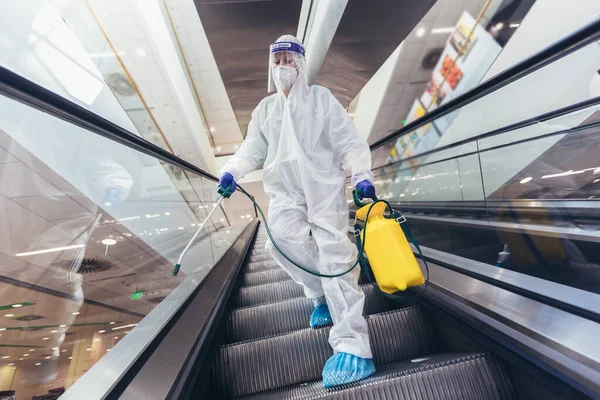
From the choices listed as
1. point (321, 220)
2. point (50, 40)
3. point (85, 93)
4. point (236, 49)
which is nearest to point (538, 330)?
point (321, 220)

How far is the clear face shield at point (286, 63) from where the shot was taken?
6.48ft

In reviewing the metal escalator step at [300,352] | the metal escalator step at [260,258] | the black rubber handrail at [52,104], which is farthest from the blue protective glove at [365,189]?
the metal escalator step at [260,258]

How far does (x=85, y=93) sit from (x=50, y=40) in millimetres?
789

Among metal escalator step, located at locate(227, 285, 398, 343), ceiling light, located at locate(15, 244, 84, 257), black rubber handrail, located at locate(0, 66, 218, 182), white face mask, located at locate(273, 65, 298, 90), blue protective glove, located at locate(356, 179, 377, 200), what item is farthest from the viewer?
metal escalator step, located at locate(227, 285, 398, 343)

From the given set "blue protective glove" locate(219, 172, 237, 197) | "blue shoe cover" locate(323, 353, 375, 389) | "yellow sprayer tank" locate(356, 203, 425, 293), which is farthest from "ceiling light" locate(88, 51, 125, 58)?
"blue shoe cover" locate(323, 353, 375, 389)

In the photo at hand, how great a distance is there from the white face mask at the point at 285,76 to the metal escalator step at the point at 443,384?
164 centimetres

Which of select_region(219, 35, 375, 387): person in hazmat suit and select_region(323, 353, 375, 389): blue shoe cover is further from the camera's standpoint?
select_region(219, 35, 375, 387): person in hazmat suit

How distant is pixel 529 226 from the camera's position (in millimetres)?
2328

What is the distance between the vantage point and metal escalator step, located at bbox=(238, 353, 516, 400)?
123cm

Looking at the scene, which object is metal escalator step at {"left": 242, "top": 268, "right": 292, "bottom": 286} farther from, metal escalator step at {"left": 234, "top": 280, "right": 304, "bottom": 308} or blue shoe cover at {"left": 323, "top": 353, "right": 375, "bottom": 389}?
blue shoe cover at {"left": 323, "top": 353, "right": 375, "bottom": 389}

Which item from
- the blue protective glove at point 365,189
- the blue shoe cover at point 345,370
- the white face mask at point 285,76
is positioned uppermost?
the white face mask at point 285,76

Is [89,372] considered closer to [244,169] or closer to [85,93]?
[244,169]

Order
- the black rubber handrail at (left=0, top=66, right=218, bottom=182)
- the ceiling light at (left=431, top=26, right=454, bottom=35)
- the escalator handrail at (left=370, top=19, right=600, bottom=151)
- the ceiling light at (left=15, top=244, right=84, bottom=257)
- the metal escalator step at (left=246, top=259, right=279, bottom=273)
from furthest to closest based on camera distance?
1. the ceiling light at (left=431, top=26, right=454, bottom=35)
2. the metal escalator step at (left=246, top=259, right=279, bottom=273)
3. the ceiling light at (left=15, top=244, right=84, bottom=257)
4. the escalator handrail at (left=370, top=19, right=600, bottom=151)
5. the black rubber handrail at (left=0, top=66, right=218, bottom=182)

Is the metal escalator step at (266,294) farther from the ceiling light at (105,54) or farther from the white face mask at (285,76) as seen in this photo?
the ceiling light at (105,54)
